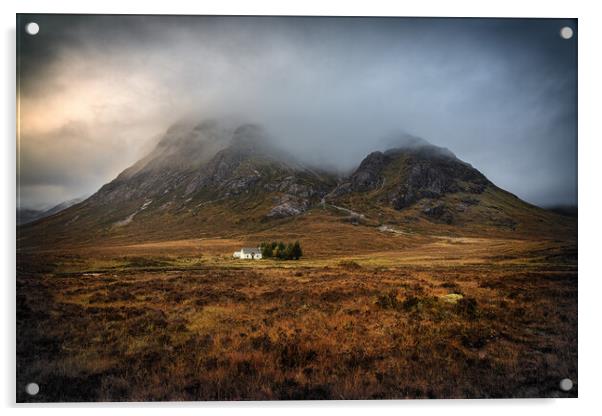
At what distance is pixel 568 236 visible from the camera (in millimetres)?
6789

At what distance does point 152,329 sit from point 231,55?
24.2ft

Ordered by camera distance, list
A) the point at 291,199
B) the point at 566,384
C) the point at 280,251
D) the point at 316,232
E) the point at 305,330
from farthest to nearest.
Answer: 1. the point at 291,199
2. the point at 280,251
3. the point at 316,232
4. the point at 305,330
5. the point at 566,384

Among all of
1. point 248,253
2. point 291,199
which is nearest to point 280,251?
point 248,253

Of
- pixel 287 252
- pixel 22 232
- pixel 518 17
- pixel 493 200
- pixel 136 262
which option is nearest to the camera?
pixel 22 232

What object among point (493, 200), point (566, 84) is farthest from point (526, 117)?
point (493, 200)

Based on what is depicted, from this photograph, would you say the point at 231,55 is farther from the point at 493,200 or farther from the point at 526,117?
the point at 493,200

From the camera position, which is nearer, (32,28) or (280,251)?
(32,28)

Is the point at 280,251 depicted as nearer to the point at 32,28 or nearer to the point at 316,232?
the point at 316,232

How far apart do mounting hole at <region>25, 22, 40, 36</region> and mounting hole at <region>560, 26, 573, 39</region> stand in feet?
44.1

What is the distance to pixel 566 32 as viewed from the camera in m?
6.89

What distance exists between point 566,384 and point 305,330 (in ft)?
21.0

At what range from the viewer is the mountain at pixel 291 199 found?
766 centimetres

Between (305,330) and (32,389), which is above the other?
(305,330)
